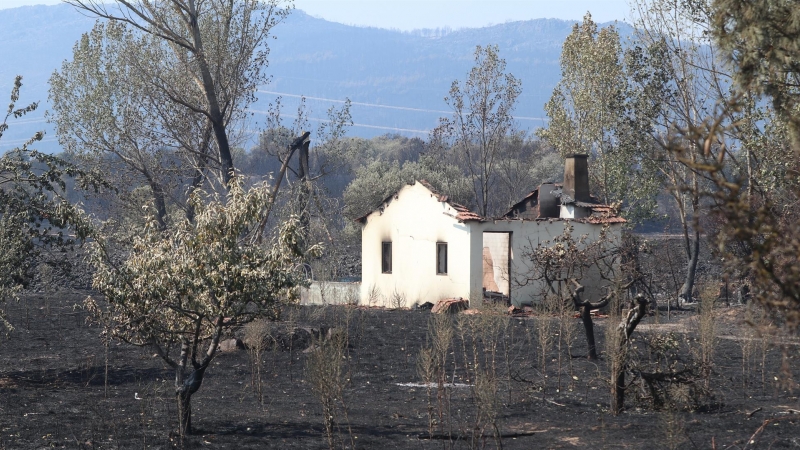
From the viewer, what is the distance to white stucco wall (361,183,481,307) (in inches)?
976

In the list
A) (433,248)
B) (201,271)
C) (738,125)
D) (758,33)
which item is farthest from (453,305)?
(758,33)

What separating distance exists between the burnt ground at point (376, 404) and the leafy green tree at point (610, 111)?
702 inches

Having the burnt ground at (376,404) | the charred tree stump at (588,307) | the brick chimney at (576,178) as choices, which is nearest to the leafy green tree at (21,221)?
the burnt ground at (376,404)

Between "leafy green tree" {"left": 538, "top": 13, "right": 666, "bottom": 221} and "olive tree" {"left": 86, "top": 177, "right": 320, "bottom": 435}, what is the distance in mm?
25295

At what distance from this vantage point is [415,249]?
26.2 meters

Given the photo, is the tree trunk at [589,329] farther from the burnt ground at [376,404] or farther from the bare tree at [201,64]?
the bare tree at [201,64]

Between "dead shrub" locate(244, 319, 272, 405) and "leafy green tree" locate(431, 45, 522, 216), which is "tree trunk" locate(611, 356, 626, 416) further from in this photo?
"leafy green tree" locate(431, 45, 522, 216)

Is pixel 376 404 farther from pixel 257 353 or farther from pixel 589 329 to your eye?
pixel 589 329

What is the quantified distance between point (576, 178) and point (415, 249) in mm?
5343

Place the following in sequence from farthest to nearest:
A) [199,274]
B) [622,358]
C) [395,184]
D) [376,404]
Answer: [395,184] → [376,404] → [622,358] → [199,274]

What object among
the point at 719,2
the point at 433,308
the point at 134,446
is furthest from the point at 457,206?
the point at 719,2

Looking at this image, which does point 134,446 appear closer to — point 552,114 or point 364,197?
point 552,114

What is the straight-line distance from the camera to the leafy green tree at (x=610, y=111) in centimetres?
3272

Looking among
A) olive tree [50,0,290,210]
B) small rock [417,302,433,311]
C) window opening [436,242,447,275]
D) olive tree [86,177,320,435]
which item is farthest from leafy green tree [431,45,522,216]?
olive tree [86,177,320,435]
